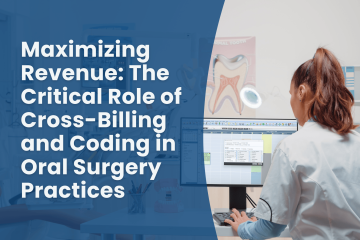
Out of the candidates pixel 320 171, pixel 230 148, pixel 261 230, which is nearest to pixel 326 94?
pixel 320 171

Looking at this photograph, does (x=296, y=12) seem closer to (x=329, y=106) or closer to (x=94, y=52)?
(x=94, y=52)

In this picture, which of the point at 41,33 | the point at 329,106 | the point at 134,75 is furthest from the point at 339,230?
the point at 41,33

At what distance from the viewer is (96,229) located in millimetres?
1246

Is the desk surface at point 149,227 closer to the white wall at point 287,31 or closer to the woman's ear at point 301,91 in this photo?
the woman's ear at point 301,91

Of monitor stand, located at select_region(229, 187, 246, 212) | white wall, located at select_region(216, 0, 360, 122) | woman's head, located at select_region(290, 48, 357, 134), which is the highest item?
white wall, located at select_region(216, 0, 360, 122)

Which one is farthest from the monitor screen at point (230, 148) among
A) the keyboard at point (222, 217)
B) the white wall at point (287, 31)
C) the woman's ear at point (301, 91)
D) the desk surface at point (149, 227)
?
the white wall at point (287, 31)

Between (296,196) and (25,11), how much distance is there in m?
2.89

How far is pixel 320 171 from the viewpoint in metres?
0.85

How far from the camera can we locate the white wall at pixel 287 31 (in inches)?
→ 107

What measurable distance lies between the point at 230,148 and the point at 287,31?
5.37 ft

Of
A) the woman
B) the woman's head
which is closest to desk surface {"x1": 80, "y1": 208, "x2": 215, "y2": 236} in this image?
the woman

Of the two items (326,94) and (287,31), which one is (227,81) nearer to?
(287,31)

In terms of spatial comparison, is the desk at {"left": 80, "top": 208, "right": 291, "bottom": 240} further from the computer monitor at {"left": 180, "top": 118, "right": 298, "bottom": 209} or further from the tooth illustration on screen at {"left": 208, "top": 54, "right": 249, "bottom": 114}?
the tooth illustration on screen at {"left": 208, "top": 54, "right": 249, "bottom": 114}

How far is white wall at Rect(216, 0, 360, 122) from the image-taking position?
8.91 ft
